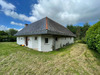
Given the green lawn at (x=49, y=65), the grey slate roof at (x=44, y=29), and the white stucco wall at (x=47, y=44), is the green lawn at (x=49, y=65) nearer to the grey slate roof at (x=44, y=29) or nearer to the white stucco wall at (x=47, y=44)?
the white stucco wall at (x=47, y=44)

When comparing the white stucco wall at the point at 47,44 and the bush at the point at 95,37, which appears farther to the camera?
the white stucco wall at the point at 47,44

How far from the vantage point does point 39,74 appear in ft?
8.85

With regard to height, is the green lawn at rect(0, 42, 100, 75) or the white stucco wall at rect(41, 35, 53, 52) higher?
the white stucco wall at rect(41, 35, 53, 52)

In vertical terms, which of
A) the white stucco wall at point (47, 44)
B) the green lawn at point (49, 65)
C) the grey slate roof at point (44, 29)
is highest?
the grey slate roof at point (44, 29)

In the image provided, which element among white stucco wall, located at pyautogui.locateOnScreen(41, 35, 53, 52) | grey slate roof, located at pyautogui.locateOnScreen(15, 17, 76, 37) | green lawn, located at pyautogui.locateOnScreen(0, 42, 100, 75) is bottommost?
green lawn, located at pyautogui.locateOnScreen(0, 42, 100, 75)

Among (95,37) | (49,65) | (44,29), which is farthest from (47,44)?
(95,37)

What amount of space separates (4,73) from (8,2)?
12.1 metres

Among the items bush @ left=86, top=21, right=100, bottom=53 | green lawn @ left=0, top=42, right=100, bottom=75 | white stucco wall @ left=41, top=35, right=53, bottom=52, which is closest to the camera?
green lawn @ left=0, top=42, right=100, bottom=75

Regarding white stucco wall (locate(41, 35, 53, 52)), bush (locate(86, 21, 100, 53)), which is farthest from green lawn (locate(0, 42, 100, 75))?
white stucco wall (locate(41, 35, 53, 52))

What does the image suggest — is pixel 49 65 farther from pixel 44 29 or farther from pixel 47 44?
pixel 44 29

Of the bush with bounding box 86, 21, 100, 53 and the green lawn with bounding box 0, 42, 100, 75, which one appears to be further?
the bush with bounding box 86, 21, 100, 53

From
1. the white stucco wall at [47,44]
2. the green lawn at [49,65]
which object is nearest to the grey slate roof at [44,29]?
the white stucco wall at [47,44]

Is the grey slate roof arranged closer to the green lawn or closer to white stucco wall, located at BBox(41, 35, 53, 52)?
white stucco wall, located at BBox(41, 35, 53, 52)

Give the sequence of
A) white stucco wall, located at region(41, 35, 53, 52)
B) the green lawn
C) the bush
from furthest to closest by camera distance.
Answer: white stucco wall, located at region(41, 35, 53, 52)
the bush
the green lawn
